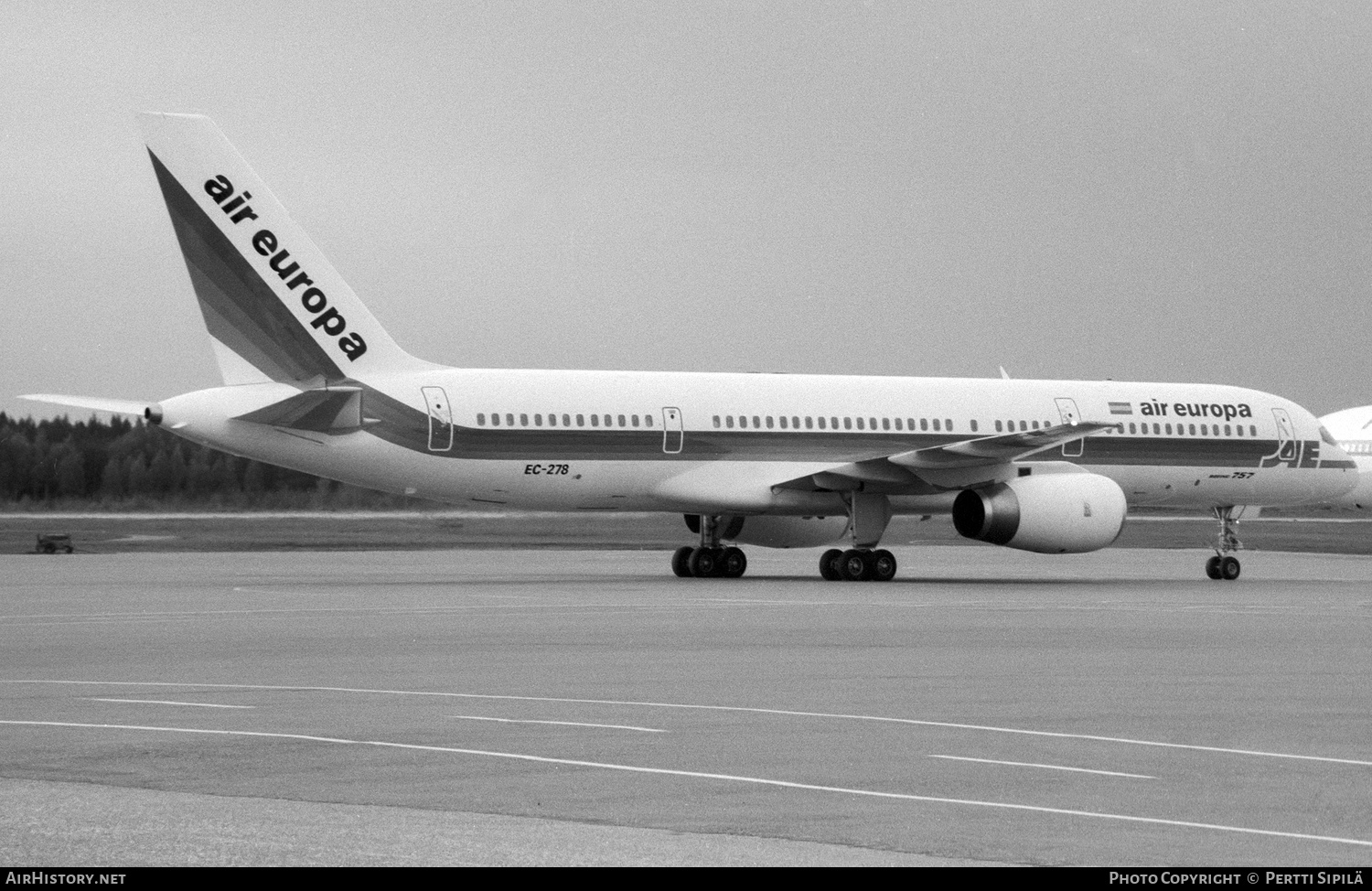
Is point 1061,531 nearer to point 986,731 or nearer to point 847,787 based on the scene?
point 986,731

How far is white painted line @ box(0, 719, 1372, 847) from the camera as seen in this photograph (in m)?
9.09

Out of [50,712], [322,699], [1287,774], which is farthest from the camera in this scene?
[322,699]

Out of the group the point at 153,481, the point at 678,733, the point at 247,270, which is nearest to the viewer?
the point at 678,733

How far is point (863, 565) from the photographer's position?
3572 cm

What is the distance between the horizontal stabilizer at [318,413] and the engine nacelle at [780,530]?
8.24 metres

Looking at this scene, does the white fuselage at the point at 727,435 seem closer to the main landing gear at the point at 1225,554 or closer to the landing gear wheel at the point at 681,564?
the main landing gear at the point at 1225,554

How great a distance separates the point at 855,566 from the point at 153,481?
22337 millimetres

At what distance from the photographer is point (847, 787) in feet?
34.0

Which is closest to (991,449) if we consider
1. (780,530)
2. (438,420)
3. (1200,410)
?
(780,530)

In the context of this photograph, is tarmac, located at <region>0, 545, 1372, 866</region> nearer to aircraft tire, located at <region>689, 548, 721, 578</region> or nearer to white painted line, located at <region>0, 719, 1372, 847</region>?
white painted line, located at <region>0, 719, 1372, 847</region>

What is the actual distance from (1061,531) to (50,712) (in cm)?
2425

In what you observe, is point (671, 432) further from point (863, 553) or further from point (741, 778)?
point (741, 778)

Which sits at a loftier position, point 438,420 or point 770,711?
point 438,420

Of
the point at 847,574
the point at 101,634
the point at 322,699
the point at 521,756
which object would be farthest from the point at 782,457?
the point at 521,756
